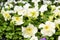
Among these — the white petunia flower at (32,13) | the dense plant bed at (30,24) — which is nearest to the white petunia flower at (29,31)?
the dense plant bed at (30,24)

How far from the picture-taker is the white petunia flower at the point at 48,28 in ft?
4.19

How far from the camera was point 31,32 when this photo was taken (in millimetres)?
1305

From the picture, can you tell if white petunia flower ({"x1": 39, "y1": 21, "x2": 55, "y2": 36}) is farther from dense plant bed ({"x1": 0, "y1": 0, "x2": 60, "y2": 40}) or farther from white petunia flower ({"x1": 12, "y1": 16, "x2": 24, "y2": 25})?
white petunia flower ({"x1": 12, "y1": 16, "x2": 24, "y2": 25})

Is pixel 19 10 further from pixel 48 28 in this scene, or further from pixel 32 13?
pixel 48 28

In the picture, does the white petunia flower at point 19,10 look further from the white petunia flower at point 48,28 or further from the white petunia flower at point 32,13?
the white petunia flower at point 48,28

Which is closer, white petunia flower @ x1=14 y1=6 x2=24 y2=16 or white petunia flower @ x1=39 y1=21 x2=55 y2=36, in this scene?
white petunia flower @ x1=39 y1=21 x2=55 y2=36

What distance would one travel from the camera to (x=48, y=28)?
1.30m

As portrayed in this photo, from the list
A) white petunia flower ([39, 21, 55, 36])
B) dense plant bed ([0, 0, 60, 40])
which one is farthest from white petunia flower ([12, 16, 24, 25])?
white petunia flower ([39, 21, 55, 36])

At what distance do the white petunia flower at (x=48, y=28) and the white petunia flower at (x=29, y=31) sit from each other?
57 mm

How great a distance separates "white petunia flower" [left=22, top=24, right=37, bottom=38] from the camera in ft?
4.24

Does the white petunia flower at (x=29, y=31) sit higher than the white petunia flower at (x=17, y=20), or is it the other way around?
the white petunia flower at (x=17, y=20)

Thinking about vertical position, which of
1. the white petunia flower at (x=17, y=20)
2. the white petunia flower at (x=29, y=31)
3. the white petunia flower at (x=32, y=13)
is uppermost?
the white petunia flower at (x=32, y=13)

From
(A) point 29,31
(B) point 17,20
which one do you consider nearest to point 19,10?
(B) point 17,20

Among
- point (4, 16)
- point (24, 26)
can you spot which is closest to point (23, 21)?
point (24, 26)
